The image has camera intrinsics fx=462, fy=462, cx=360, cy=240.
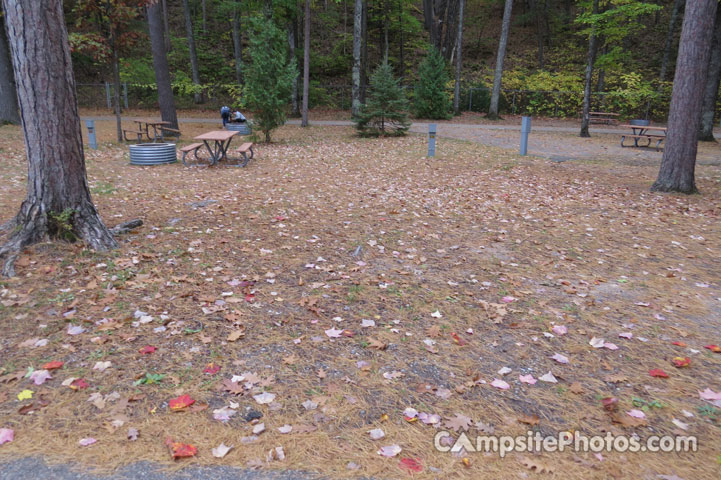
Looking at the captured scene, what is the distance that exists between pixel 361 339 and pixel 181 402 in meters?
1.34

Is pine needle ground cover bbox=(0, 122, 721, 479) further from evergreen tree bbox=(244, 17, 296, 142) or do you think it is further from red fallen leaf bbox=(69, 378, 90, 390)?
evergreen tree bbox=(244, 17, 296, 142)

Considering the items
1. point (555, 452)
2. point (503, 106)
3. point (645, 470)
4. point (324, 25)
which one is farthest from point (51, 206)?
point (324, 25)

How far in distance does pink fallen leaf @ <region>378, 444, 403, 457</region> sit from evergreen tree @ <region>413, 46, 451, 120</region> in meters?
22.8

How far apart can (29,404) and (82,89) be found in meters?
30.0

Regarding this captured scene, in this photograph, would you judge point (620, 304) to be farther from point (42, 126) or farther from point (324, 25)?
point (324, 25)

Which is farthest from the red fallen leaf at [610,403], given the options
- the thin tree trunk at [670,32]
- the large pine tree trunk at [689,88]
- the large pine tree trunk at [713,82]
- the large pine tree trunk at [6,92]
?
the thin tree trunk at [670,32]

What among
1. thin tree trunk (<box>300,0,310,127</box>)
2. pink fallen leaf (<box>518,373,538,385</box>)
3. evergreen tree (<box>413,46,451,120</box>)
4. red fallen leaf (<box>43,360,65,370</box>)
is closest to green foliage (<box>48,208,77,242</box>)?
red fallen leaf (<box>43,360,65,370</box>)

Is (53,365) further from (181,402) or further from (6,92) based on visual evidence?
(6,92)

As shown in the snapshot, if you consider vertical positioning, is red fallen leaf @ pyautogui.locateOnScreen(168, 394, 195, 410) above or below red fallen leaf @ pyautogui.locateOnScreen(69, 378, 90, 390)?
below

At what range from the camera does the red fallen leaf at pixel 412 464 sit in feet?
7.47

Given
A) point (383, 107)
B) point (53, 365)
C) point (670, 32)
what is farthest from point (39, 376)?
point (670, 32)

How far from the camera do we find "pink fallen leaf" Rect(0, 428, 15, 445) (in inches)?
93.4

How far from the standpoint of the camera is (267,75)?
13.8 m

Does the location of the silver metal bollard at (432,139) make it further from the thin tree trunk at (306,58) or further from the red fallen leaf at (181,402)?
the red fallen leaf at (181,402)
